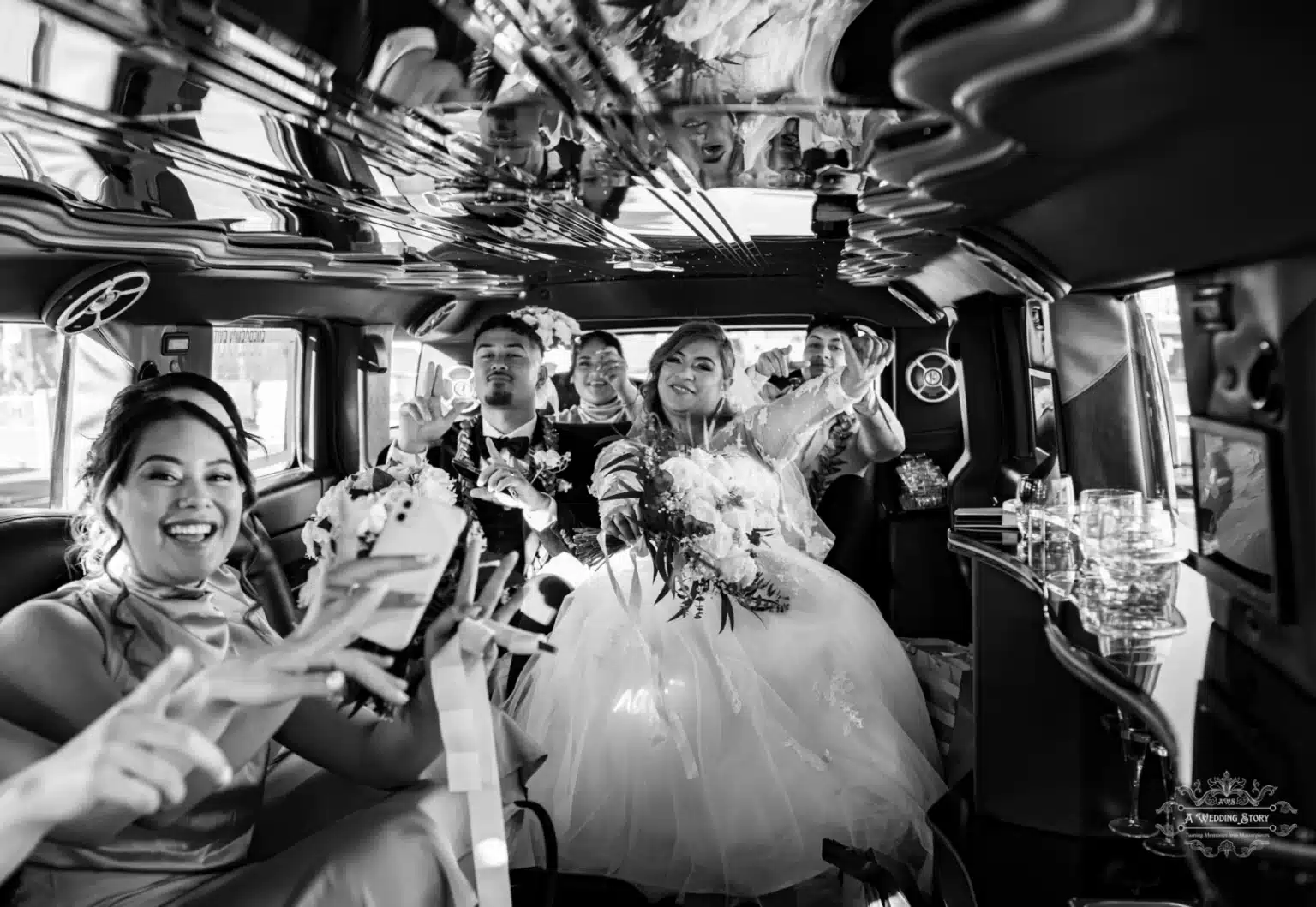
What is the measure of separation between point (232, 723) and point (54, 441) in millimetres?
448

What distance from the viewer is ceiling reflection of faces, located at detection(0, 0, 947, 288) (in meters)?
0.89

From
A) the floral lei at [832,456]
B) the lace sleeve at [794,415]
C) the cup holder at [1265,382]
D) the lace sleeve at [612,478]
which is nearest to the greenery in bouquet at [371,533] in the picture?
the lace sleeve at [612,478]

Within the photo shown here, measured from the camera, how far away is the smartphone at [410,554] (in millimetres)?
1171

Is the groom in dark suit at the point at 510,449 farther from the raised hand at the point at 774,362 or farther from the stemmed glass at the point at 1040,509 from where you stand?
the stemmed glass at the point at 1040,509

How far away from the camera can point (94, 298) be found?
1.32 m

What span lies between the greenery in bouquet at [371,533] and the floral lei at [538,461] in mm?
36

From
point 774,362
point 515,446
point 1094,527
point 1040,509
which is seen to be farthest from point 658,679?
point 1094,527

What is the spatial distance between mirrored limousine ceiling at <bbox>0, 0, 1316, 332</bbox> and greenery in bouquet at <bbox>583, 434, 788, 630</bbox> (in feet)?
1.52

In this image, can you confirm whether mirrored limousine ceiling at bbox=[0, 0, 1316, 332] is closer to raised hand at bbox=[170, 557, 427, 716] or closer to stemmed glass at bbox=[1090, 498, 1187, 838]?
stemmed glass at bbox=[1090, 498, 1187, 838]

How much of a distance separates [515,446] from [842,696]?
0.88 metres

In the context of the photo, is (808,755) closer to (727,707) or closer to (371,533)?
(727,707)

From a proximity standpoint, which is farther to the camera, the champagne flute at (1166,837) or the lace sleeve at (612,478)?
the lace sleeve at (612,478)

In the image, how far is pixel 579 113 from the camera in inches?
44.4

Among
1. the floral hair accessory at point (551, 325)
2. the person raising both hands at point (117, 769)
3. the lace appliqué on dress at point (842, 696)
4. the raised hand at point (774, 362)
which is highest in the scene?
the floral hair accessory at point (551, 325)
